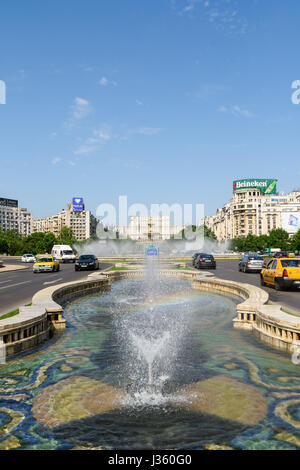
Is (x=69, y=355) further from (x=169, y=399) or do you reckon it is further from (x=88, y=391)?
(x=169, y=399)

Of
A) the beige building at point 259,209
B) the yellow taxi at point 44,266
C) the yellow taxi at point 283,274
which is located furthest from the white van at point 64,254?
the beige building at point 259,209

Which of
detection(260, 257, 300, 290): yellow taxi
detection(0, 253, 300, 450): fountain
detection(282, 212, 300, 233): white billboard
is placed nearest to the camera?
detection(0, 253, 300, 450): fountain

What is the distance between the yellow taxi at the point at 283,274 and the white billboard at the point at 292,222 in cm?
12922

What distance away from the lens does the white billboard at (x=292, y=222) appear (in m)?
142

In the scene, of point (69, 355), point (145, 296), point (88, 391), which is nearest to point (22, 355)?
point (69, 355)

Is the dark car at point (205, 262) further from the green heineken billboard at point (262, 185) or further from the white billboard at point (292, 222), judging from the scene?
the green heineken billboard at point (262, 185)

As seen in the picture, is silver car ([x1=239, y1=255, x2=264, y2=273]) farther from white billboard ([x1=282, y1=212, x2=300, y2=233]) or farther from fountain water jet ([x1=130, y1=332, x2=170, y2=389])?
white billboard ([x1=282, y1=212, x2=300, y2=233])

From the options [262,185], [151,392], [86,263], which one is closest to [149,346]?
[151,392]

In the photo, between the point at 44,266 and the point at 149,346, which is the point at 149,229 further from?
the point at 149,346

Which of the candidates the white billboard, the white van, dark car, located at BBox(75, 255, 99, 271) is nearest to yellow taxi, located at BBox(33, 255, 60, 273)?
dark car, located at BBox(75, 255, 99, 271)

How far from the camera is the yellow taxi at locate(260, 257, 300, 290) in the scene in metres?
19.0

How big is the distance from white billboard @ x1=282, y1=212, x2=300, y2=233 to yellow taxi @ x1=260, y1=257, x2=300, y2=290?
12922 centimetres

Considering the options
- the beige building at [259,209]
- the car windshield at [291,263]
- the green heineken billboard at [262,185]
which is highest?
the green heineken billboard at [262,185]

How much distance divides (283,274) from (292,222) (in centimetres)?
13144
